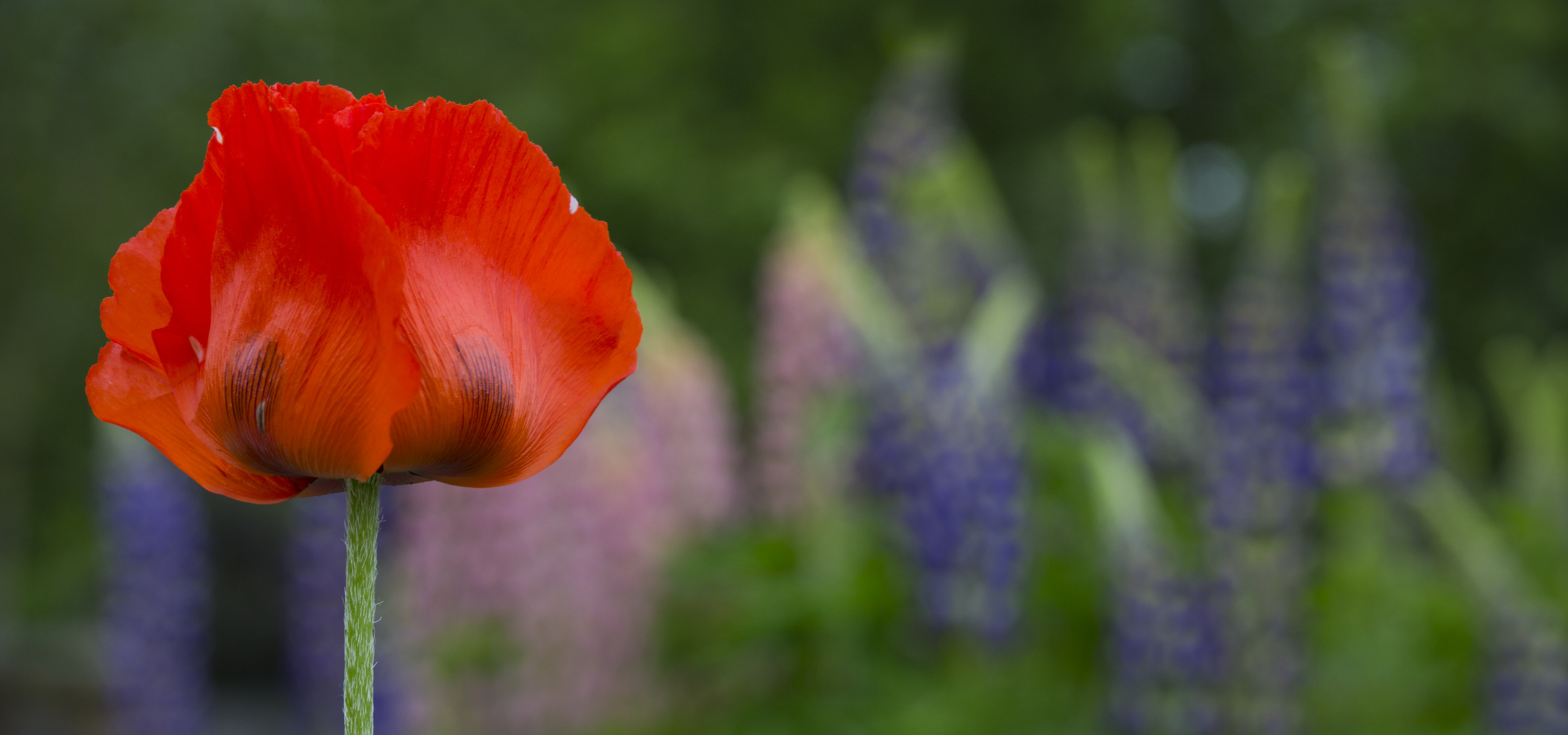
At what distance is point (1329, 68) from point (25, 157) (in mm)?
8893

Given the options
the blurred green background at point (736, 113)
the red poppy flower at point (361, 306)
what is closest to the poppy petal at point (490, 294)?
the red poppy flower at point (361, 306)

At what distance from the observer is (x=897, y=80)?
412cm

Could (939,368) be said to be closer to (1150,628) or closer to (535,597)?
(1150,628)

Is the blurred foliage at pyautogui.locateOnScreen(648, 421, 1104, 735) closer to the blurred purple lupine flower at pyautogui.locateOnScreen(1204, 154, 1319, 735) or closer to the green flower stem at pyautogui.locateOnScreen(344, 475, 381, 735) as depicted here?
the blurred purple lupine flower at pyautogui.locateOnScreen(1204, 154, 1319, 735)

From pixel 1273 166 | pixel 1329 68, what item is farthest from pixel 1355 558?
pixel 1329 68

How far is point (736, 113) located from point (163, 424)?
9.90m

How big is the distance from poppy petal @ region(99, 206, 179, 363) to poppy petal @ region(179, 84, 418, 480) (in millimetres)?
56

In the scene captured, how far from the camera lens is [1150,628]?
2896 millimetres

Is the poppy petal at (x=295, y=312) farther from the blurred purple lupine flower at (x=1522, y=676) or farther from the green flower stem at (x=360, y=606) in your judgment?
A: the blurred purple lupine flower at (x=1522, y=676)

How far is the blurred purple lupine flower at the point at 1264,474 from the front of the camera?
3.00m

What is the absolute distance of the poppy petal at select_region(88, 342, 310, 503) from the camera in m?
0.55

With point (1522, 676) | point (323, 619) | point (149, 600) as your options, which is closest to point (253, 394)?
point (1522, 676)

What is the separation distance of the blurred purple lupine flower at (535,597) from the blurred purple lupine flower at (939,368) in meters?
0.75

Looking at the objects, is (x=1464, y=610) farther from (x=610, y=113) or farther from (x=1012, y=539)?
(x=610, y=113)
